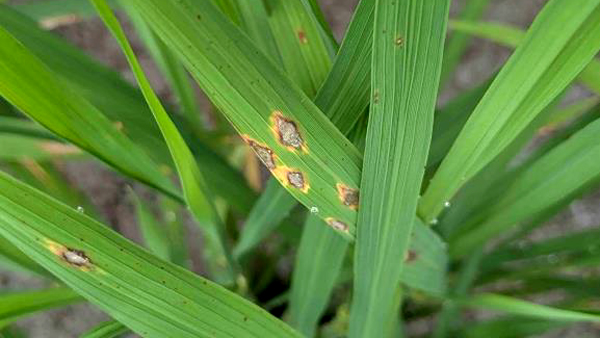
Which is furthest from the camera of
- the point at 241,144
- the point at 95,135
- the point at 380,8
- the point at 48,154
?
the point at 241,144

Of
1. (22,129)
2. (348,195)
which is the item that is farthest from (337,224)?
(22,129)

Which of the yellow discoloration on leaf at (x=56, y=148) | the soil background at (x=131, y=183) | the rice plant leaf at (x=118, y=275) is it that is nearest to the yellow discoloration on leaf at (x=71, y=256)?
the rice plant leaf at (x=118, y=275)

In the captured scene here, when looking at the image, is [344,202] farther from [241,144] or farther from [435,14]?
[241,144]

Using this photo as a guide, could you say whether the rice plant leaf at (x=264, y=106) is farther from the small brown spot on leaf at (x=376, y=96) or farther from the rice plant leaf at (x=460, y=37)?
the rice plant leaf at (x=460, y=37)

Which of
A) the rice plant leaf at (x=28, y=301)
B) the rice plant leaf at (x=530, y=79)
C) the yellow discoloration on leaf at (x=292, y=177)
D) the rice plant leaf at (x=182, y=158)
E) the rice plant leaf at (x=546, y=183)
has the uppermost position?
the rice plant leaf at (x=546, y=183)

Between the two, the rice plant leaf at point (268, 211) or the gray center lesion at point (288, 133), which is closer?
the gray center lesion at point (288, 133)

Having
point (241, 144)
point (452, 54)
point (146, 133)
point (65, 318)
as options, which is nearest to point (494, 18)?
point (452, 54)
